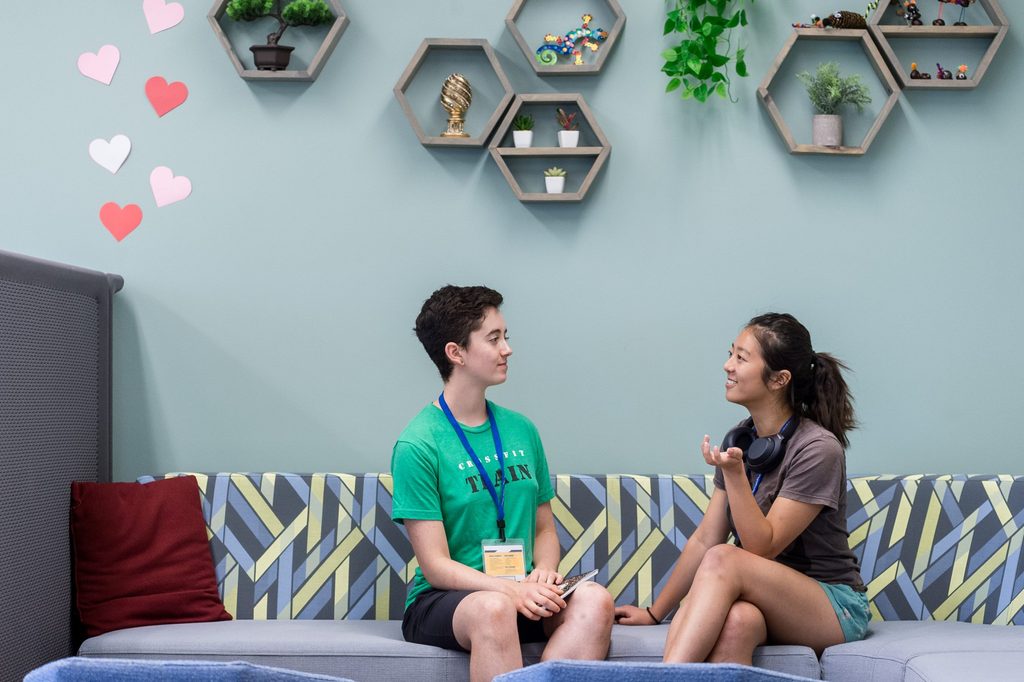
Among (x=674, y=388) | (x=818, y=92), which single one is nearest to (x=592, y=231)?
(x=674, y=388)

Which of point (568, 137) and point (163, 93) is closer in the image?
point (568, 137)

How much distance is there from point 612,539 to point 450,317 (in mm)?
746

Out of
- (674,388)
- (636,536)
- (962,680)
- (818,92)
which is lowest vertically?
(962,680)

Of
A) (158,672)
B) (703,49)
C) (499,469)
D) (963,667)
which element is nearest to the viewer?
(158,672)

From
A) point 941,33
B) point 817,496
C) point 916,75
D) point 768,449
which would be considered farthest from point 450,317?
point 941,33

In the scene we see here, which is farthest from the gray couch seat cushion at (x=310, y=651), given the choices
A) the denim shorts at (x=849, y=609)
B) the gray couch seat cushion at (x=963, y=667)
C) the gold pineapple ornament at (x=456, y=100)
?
the gold pineapple ornament at (x=456, y=100)

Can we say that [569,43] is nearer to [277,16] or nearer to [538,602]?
[277,16]

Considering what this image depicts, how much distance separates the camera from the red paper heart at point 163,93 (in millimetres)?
3059

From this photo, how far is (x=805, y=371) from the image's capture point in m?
2.53

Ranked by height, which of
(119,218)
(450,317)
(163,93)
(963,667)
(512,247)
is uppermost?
(163,93)

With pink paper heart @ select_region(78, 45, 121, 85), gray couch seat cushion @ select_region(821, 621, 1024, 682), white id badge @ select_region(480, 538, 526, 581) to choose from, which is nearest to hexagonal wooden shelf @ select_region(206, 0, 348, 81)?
pink paper heart @ select_region(78, 45, 121, 85)

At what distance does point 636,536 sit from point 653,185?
3.21 feet

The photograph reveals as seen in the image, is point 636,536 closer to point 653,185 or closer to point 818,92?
point 653,185

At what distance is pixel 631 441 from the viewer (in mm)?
3043
